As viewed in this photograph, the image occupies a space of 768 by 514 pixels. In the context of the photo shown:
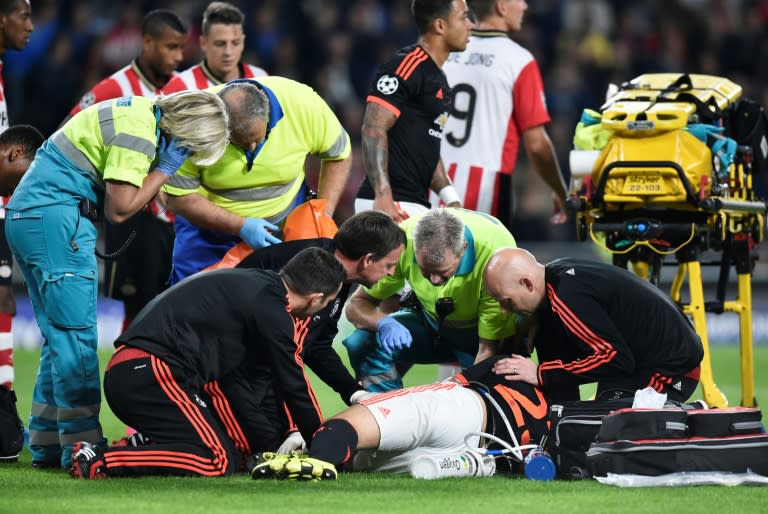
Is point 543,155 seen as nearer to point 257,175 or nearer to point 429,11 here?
point 429,11

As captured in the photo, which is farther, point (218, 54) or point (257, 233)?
point (218, 54)

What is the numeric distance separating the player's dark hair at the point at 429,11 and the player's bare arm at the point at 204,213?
183 centimetres

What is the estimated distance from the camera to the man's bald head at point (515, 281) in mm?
6250

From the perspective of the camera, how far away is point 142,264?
29.4 feet

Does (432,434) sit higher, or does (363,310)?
(363,310)

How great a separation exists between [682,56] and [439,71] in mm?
9514

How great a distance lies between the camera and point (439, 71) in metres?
8.22

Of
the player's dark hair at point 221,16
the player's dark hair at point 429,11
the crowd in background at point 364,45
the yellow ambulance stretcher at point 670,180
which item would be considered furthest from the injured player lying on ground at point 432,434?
the crowd in background at point 364,45

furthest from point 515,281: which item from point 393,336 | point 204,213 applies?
point 204,213

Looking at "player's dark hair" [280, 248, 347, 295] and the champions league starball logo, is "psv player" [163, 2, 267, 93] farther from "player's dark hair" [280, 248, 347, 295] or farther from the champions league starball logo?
"player's dark hair" [280, 248, 347, 295]

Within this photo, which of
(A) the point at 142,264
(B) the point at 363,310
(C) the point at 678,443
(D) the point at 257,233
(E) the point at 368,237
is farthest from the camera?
(A) the point at 142,264

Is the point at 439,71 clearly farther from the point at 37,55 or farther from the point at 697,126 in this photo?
the point at 37,55

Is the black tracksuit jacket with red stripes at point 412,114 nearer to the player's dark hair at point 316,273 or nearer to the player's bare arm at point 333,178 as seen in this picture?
the player's bare arm at point 333,178

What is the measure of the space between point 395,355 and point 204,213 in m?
1.26
